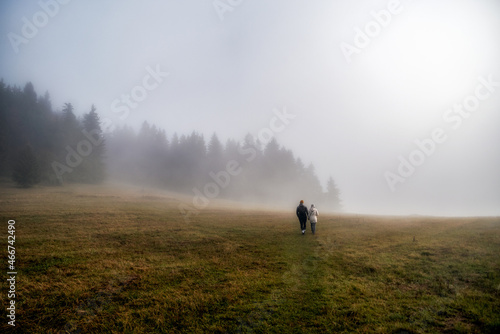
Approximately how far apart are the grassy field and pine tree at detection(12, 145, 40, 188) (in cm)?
3018

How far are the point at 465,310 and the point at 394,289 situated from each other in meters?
1.99

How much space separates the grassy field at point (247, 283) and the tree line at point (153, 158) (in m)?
45.4

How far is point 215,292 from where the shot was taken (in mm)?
7516

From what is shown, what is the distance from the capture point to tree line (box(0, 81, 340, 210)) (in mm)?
50938

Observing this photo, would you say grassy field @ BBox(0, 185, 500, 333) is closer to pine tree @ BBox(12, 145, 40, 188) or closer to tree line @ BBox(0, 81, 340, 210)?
pine tree @ BBox(12, 145, 40, 188)

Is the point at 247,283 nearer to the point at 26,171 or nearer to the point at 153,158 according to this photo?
the point at 26,171

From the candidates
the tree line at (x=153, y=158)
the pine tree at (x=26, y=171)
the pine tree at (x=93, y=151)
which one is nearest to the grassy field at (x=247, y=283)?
the pine tree at (x=26, y=171)

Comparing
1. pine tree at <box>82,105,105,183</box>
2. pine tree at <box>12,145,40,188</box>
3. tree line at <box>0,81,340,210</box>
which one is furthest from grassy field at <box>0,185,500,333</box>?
tree line at <box>0,81,340,210</box>

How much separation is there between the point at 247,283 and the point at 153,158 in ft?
237

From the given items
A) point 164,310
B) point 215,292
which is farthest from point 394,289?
point 164,310

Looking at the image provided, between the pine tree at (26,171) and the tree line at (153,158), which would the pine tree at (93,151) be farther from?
the pine tree at (26,171)

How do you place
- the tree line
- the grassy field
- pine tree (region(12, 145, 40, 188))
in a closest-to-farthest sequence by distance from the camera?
the grassy field < pine tree (region(12, 145, 40, 188)) < the tree line

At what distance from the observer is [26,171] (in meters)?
35.2

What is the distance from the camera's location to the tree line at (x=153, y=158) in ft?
167
